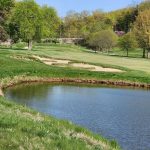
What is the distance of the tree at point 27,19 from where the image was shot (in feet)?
371

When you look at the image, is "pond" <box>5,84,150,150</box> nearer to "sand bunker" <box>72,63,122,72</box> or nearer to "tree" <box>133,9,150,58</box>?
"sand bunker" <box>72,63,122,72</box>

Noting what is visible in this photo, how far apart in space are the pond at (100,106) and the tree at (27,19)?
61.7 meters

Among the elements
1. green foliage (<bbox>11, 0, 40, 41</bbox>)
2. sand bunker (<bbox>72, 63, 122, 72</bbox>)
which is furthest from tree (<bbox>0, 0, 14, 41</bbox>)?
green foliage (<bbox>11, 0, 40, 41</bbox>)

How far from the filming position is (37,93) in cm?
4525

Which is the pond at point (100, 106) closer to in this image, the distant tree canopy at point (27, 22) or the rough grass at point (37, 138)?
the rough grass at point (37, 138)

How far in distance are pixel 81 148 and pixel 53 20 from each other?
13435 cm

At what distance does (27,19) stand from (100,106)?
80165 mm

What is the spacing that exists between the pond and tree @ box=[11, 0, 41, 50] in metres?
61.7

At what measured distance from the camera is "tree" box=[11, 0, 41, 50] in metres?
113

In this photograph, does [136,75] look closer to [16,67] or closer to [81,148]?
[16,67]

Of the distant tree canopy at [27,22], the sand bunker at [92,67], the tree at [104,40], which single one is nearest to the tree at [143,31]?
the tree at [104,40]

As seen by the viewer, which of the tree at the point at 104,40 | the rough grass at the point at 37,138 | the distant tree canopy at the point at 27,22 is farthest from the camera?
the tree at the point at 104,40

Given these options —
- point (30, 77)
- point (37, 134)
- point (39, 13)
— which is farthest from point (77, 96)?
point (39, 13)

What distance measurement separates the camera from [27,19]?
115 meters
